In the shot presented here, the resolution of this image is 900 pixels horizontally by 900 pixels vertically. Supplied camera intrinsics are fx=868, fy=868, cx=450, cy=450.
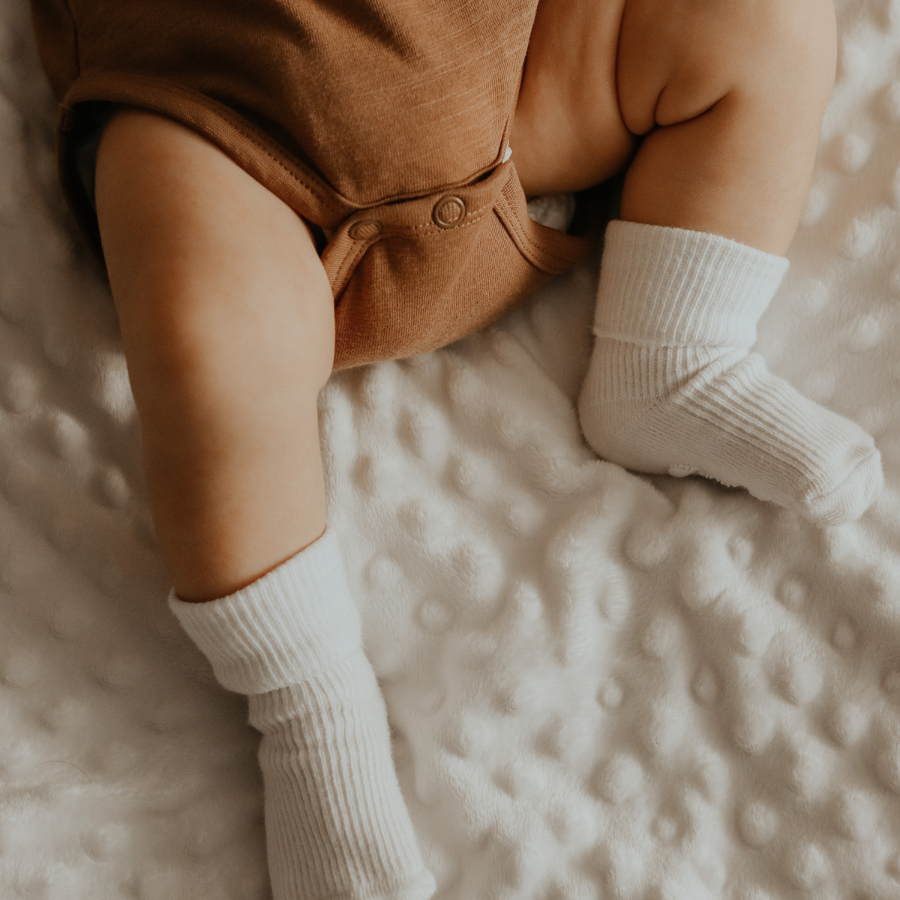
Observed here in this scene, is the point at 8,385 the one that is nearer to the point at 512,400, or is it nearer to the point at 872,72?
the point at 512,400

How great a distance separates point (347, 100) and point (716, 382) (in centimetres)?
33

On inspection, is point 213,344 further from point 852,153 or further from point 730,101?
point 852,153

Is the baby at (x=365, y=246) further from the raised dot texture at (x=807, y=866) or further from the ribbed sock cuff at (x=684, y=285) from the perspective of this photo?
the raised dot texture at (x=807, y=866)

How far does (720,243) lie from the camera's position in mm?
620

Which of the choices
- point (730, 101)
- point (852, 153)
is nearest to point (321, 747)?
point (730, 101)

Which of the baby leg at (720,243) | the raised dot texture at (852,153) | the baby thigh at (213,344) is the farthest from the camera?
the raised dot texture at (852,153)

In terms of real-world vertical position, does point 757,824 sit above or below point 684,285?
below

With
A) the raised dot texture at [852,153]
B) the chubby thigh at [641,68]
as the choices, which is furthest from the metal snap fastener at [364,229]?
the raised dot texture at [852,153]

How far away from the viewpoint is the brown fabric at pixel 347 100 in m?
0.55

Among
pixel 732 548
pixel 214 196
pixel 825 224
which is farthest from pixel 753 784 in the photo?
pixel 214 196

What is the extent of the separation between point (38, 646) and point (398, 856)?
0.31m

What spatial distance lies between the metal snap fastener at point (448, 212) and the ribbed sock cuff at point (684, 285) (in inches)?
5.4

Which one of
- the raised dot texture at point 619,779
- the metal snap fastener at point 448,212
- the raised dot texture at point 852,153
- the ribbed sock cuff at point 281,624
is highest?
the raised dot texture at point 852,153

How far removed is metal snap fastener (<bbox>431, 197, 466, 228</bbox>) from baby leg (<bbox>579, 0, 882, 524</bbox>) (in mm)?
138
